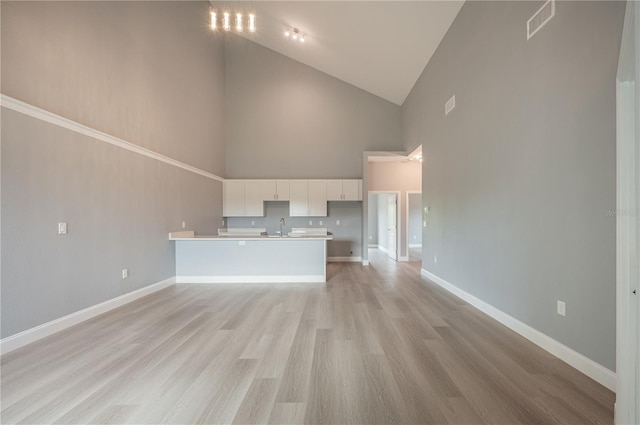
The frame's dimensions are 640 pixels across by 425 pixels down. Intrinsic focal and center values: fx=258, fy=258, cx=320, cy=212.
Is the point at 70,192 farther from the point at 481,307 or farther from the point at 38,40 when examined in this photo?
the point at 481,307

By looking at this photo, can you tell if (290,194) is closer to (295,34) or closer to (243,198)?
(243,198)

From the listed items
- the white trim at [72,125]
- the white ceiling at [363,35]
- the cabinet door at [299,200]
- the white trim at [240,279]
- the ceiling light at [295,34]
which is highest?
the ceiling light at [295,34]

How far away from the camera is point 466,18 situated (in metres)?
3.48

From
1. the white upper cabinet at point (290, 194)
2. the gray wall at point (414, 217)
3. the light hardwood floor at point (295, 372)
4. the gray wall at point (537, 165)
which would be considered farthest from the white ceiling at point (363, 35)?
the light hardwood floor at point (295, 372)

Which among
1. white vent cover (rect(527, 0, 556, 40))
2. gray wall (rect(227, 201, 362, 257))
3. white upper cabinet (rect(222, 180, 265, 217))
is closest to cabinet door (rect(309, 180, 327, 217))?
gray wall (rect(227, 201, 362, 257))

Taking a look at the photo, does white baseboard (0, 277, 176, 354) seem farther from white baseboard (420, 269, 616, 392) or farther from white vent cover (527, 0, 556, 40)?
white vent cover (527, 0, 556, 40)

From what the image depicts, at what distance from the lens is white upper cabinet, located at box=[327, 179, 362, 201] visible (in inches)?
263

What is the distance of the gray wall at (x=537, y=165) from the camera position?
177 centimetres

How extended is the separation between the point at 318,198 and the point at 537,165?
15.8ft

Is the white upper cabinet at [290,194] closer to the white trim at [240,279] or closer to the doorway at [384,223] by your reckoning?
the doorway at [384,223]

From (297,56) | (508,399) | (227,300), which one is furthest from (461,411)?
(297,56)

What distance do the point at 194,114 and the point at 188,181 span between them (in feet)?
4.81

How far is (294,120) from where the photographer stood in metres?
6.98

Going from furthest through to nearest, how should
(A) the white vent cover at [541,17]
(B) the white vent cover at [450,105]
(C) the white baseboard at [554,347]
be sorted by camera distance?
(B) the white vent cover at [450,105], (A) the white vent cover at [541,17], (C) the white baseboard at [554,347]
